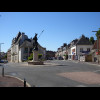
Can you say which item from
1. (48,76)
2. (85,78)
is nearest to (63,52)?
(48,76)

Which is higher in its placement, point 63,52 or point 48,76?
point 63,52

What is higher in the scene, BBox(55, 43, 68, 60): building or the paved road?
BBox(55, 43, 68, 60): building

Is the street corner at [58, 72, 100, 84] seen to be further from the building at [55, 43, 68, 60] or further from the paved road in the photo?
the building at [55, 43, 68, 60]

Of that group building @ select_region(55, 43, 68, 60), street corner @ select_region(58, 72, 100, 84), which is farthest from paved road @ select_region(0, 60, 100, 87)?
building @ select_region(55, 43, 68, 60)

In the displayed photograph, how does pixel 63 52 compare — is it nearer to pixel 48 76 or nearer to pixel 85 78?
pixel 48 76

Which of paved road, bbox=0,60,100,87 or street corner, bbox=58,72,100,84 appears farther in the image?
street corner, bbox=58,72,100,84

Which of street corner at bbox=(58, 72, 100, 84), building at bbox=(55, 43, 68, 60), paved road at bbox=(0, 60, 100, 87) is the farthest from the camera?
building at bbox=(55, 43, 68, 60)

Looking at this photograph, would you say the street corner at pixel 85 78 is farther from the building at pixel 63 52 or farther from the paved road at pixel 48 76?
the building at pixel 63 52

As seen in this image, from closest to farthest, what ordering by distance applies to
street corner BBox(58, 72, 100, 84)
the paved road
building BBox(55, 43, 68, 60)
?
the paved road → street corner BBox(58, 72, 100, 84) → building BBox(55, 43, 68, 60)
